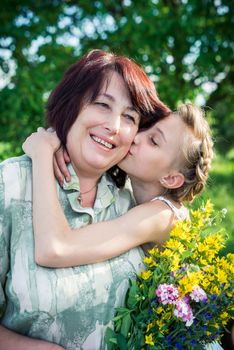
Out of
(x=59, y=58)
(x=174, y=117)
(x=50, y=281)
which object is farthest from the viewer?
(x=59, y=58)

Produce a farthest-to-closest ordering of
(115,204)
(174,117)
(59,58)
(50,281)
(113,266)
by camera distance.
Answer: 1. (59,58)
2. (174,117)
3. (115,204)
4. (113,266)
5. (50,281)

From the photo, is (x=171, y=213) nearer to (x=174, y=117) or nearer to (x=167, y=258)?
(x=167, y=258)

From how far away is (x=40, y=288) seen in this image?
2.47m

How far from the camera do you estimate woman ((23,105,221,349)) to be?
2527mm

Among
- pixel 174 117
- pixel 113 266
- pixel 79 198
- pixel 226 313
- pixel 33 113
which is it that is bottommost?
pixel 33 113

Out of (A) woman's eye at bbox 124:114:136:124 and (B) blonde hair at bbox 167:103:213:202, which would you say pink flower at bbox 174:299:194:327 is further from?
(A) woman's eye at bbox 124:114:136:124

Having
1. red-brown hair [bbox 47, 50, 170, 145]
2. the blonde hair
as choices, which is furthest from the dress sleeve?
the blonde hair

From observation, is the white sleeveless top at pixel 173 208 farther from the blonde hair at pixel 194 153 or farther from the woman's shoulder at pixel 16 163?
A: the woman's shoulder at pixel 16 163

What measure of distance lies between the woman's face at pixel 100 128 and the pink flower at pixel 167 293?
688mm

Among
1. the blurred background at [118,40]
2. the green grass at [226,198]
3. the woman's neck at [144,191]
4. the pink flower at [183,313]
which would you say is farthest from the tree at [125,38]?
the pink flower at [183,313]

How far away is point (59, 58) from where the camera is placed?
8.04 meters

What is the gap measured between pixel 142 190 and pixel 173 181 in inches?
7.6

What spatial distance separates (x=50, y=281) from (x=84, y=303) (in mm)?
193

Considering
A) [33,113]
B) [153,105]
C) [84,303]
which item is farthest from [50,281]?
[33,113]
